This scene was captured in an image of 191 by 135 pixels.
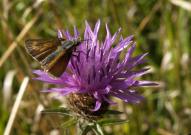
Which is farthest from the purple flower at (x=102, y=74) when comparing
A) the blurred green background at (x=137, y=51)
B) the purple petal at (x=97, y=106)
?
the blurred green background at (x=137, y=51)

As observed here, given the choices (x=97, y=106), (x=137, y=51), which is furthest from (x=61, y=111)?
(x=137, y=51)

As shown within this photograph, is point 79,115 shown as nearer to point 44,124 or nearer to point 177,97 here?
point 44,124

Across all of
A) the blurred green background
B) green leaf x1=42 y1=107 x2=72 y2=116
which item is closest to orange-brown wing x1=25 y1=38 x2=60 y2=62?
green leaf x1=42 y1=107 x2=72 y2=116

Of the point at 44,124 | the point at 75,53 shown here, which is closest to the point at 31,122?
the point at 44,124

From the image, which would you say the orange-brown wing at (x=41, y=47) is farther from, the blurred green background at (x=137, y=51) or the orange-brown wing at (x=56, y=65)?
the blurred green background at (x=137, y=51)

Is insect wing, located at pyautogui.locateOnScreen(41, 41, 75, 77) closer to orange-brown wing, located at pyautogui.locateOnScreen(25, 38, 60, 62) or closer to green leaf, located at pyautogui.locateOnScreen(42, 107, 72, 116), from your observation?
orange-brown wing, located at pyautogui.locateOnScreen(25, 38, 60, 62)

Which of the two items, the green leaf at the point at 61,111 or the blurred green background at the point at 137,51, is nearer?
the green leaf at the point at 61,111
